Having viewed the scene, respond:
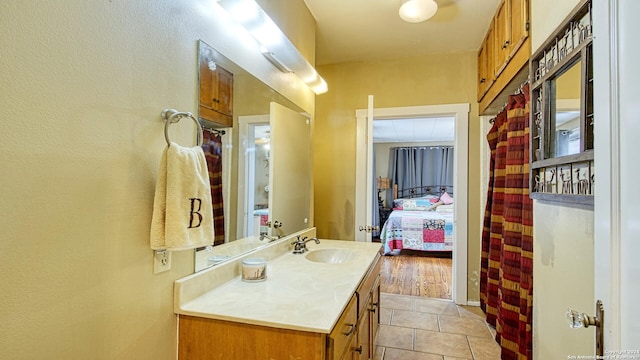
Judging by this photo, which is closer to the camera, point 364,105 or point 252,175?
point 252,175

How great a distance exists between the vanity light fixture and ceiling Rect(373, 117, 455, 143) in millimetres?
2855

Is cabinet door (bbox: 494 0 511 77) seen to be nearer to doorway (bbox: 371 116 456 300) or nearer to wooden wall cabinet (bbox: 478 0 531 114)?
wooden wall cabinet (bbox: 478 0 531 114)

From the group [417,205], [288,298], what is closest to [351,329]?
[288,298]

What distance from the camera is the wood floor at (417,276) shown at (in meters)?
3.66

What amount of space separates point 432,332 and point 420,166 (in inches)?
228

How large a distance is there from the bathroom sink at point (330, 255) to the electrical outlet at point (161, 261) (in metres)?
1.15

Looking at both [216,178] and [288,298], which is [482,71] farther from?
[288,298]

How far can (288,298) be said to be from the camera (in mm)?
1234

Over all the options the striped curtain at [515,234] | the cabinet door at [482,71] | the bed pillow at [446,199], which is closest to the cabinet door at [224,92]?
the striped curtain at [515,234]

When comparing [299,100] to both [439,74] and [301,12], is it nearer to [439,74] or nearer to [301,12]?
[301,12]

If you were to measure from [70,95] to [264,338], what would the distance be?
2.98 ft

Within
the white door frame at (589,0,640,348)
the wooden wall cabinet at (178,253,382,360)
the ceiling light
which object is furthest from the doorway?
the white door frame at (589,0,640,348)

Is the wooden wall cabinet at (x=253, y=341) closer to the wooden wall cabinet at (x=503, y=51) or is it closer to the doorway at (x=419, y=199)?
the doorway at (x=419, y=199)

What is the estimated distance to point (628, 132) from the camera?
66 cm
